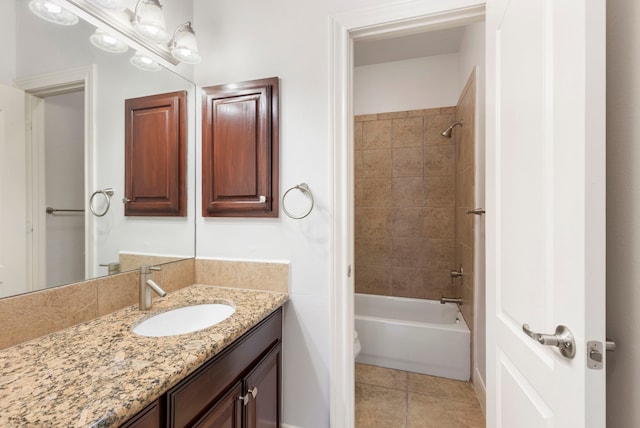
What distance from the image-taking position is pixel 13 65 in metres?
0.87

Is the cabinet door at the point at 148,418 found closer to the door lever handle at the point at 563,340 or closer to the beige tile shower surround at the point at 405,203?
the door lever handle at the point at 563,340

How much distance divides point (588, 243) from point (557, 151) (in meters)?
0.22

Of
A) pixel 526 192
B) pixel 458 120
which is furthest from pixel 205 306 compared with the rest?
pixel 458 120

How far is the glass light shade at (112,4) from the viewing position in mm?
1098

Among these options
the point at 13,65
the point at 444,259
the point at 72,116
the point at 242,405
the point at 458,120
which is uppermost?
the point at 458,120

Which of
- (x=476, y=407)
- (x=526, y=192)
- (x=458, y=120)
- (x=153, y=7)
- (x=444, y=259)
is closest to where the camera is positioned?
(x=526, y=192)

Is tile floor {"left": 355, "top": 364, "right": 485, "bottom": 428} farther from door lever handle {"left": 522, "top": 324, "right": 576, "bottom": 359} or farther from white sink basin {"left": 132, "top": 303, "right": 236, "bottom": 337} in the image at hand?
door lever handle {"left": 522, "top": 324, "right": 576, "bottom": 359}

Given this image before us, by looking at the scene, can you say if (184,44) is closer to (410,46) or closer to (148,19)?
(148,19)

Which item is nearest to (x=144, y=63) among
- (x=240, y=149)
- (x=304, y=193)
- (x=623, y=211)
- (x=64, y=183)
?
(x=240, y=149)

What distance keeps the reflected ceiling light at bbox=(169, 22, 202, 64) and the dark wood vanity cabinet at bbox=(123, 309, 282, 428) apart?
53.8 inches

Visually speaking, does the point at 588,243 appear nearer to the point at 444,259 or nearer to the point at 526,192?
the point at 526,192

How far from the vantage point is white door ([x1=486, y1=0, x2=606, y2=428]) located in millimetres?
524

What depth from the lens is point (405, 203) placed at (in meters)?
2.76

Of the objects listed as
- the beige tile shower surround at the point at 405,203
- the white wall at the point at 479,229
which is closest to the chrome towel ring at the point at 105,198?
the white wall at the point at 479,229
